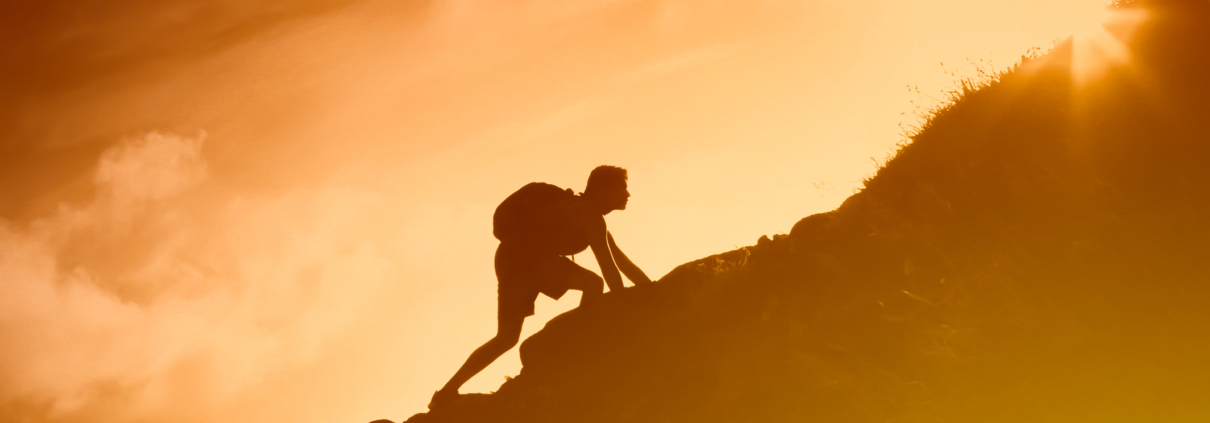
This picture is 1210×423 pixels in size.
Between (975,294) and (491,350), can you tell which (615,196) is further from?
(975,294)

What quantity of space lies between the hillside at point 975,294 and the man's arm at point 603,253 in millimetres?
208

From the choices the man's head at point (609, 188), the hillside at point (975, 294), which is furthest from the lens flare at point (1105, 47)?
the man's head at point (609, 188)

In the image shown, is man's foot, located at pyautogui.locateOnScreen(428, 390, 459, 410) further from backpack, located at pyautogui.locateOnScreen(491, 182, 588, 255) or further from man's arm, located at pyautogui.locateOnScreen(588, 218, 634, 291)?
man's arm, located at pyautogui.locateOnScreen(588, 218, 634, 291)

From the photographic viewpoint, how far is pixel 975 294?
4.96 metres

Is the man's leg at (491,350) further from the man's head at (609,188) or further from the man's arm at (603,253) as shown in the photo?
the man's head at (609,188)

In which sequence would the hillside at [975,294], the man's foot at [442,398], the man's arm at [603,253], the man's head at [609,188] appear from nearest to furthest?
1. the hillside at [975,294]
2. the man's arm at [603,253]
3. the man's head at [609,188]
4. the man's foot at [442,398]

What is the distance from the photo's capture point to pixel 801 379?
5.36m

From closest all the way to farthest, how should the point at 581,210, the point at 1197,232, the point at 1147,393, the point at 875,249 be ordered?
the point at 1147,393
the point at 1197,232
the point at 875,249
the point at 581,210

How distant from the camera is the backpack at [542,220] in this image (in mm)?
6578

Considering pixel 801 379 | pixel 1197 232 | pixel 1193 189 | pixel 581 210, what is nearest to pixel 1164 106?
pixel 1193 189

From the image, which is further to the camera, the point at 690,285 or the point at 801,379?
the point at 690,285

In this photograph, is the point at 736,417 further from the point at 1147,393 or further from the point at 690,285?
the point at 1147,393

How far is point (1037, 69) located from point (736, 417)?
3962 millimetres

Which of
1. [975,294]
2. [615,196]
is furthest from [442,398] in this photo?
[975,294]
